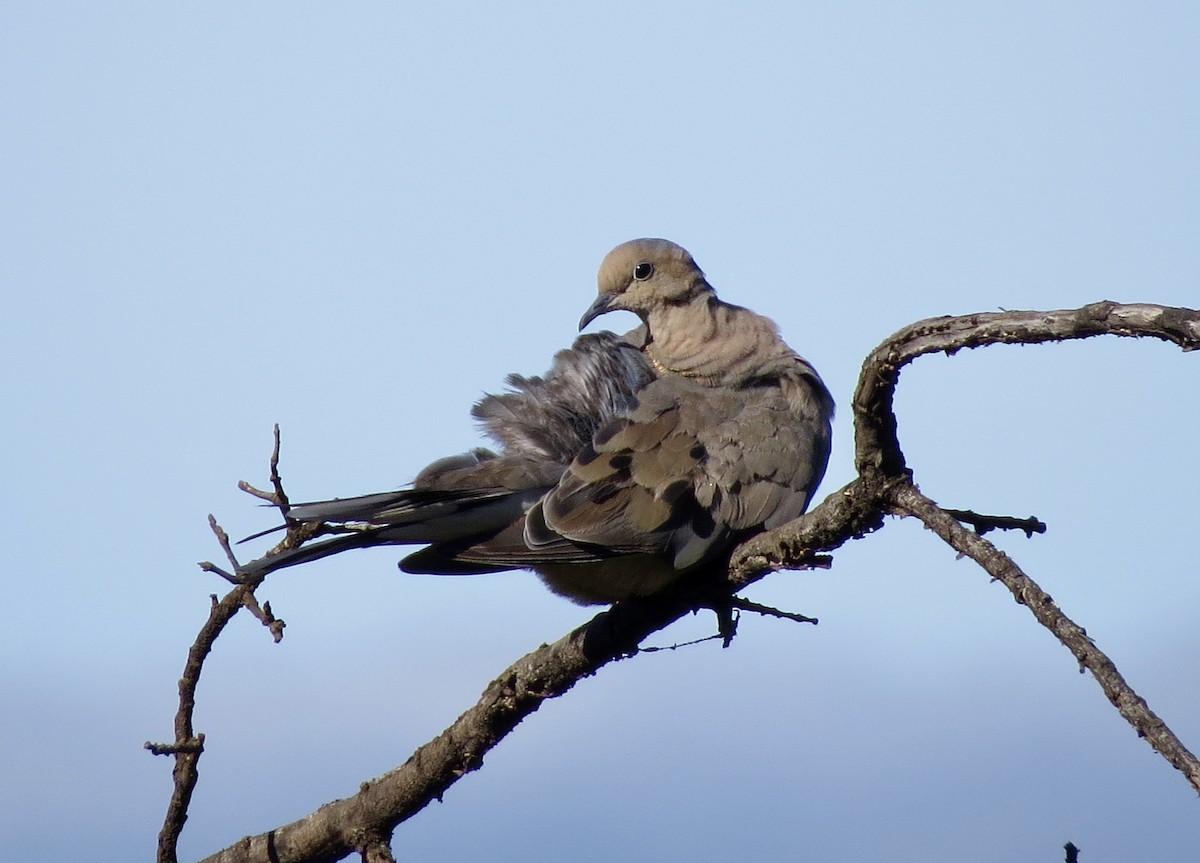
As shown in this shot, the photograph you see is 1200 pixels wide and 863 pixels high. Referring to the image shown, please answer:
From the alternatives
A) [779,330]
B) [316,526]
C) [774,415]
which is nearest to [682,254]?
[779,330]

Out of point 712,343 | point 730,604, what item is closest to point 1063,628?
point 730,604

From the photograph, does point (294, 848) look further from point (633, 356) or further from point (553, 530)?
point (633, 356)

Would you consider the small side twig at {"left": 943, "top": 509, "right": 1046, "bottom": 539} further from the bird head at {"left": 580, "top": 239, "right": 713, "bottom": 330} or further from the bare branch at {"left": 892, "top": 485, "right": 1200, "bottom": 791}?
the bird head at {"left": 580, "top": 239, "right": 713, "bottom": 330}

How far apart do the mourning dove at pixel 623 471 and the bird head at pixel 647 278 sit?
153 millimetres

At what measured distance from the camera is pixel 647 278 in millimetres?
4133

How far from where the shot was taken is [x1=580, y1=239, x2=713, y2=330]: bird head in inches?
161

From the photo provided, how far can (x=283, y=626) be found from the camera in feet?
9.53

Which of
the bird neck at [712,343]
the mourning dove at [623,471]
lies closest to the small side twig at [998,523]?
the mourning dove at [623,471]

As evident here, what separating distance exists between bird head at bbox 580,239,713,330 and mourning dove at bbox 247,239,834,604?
0.15 m

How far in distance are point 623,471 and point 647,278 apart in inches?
42.4

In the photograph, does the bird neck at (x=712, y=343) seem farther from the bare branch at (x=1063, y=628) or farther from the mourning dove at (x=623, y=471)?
the bare branch at (x=1063, y=628)

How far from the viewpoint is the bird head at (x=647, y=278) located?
4102 millimetres

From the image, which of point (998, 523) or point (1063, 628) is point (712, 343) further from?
point (1063, 628)

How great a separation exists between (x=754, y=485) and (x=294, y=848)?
1422mm
